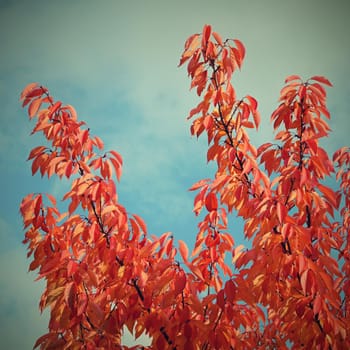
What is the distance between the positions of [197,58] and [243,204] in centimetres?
110

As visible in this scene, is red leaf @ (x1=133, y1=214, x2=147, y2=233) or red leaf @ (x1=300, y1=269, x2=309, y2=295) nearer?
red leaf @ (x1=300, y1=269, x2=309, y2=295)

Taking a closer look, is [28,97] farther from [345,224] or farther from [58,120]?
[345,224]

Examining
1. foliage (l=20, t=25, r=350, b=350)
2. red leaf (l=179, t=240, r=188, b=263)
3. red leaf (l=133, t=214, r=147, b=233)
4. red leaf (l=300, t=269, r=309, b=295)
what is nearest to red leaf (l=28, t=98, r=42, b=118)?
foliage (l=20, t=25, r=350, b=350)

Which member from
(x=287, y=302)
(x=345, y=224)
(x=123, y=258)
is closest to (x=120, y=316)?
(x=123, y=258)

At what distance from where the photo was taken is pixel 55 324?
6.24 ft

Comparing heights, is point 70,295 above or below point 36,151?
below

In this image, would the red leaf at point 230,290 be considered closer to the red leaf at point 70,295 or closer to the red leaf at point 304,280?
the red leaf at point 304,280

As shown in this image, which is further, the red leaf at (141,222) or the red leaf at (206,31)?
the red leaf at (206,31)

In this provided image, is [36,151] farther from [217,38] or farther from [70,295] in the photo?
[217,38]

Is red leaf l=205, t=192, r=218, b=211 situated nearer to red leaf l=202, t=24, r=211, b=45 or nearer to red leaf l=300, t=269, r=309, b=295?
red leaf l=300, t=269, r=309, b=295

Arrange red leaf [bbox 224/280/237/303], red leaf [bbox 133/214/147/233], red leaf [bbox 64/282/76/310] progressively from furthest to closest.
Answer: red leaf [bbox 133/214/147/233] → red leaf [bbox 224/280/237/303] → red leaf [bbox 64/282/76/310]

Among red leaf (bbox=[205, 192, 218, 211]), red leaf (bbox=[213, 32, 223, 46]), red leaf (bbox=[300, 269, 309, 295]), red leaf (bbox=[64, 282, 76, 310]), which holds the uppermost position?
red leaf (bbox=[213, 32, 223, 46])

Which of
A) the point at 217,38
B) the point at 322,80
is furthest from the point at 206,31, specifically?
the point at 322,80

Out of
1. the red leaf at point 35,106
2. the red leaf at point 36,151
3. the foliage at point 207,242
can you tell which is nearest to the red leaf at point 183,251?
the foliage at point 207,242
